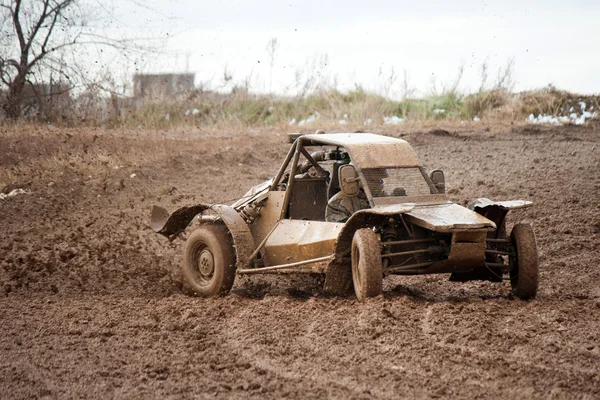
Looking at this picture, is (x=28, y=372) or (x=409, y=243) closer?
(x=28, y=372)

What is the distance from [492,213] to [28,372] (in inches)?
172

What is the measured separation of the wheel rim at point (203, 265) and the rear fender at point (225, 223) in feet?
1.23

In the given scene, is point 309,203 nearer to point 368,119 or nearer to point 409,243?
point 409,243

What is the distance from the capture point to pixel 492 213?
29.9ft

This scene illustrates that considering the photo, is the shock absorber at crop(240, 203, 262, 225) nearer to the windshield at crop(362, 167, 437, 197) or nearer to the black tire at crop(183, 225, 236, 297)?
the black tire at crop(183, 225, 236, 297)

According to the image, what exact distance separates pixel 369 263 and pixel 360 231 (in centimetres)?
32

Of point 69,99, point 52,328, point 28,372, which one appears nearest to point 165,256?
point 52,328

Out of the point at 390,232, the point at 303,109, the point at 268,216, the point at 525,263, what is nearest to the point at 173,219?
the point at 268,216

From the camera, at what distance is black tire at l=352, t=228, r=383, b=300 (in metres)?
8.25

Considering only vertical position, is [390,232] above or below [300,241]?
above

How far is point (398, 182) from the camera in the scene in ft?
30.1

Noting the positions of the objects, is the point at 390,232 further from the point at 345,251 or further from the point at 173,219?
the point at 173,219

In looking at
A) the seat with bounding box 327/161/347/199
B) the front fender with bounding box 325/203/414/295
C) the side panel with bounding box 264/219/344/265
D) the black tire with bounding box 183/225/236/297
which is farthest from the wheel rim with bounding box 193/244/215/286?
the front fender with bounding box 325/203/414/295

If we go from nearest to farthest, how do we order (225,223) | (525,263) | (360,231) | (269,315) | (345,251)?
(360,231) → (269,315) → (525,263) → (345,251) → (225,223)
